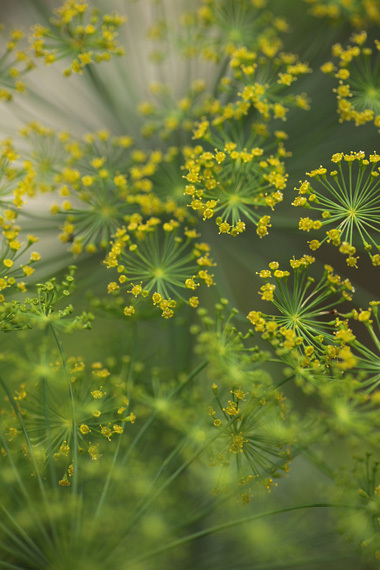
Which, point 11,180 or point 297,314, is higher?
point 11,180

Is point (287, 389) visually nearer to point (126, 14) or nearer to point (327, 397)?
point (327, 397)

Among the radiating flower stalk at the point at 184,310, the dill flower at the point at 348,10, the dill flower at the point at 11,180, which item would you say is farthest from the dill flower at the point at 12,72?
the dill flower at the point at 348,10

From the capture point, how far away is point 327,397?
1725 millimetres

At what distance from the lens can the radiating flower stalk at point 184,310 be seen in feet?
6.13

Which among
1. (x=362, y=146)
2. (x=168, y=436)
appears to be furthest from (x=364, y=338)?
(x=168, y=436)

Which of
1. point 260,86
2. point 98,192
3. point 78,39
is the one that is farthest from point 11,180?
point 260,86

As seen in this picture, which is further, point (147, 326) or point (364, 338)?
point (364, 338)

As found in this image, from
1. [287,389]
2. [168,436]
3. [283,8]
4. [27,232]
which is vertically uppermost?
[283,8]

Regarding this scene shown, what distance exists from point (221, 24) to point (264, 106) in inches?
31.8

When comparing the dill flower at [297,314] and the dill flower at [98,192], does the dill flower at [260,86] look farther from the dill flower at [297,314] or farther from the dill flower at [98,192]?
the dill flower at [297,314]

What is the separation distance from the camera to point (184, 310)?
9.41 ft

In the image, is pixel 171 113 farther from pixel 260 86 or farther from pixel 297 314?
pixel 297 314


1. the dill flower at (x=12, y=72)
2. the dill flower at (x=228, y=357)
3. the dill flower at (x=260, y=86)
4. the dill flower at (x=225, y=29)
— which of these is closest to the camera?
the dill flower at (x=228, y=357)

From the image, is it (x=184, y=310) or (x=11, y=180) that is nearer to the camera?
(x=11, y=180)
